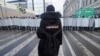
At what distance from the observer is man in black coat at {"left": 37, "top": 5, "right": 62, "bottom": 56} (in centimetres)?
374

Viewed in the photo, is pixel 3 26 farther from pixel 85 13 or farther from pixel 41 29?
pixel 41 29

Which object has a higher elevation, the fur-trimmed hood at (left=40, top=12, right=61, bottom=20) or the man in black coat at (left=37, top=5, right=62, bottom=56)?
the fur-trimmed hood at (left=40, top=12, right=61, bottom=20)

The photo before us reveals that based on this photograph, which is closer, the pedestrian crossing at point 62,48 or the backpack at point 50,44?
the backpack at point 50,44

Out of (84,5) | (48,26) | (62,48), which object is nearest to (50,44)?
(48,26)

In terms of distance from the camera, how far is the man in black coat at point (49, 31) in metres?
3.74

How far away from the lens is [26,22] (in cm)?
1864

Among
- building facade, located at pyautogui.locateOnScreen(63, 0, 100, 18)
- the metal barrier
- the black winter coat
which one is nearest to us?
the black winter coat

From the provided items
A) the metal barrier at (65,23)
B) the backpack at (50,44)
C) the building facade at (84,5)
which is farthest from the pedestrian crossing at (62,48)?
the building facade at (84,5)

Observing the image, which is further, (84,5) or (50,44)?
(84,5)

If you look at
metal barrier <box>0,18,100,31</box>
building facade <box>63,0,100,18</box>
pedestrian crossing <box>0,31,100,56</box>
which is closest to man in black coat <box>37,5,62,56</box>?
pedestrian crossing <box>0,31,100,56</box>

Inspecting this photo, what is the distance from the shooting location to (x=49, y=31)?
12.4 feet

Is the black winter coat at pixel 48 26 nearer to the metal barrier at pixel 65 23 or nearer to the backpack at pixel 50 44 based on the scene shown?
the backpack at pixel 50 44

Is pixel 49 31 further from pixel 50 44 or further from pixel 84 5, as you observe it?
pixel 84 5

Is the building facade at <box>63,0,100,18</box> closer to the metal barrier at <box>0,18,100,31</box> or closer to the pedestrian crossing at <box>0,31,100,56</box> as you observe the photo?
the metal barrier at <box>0,18,100,31</box>
